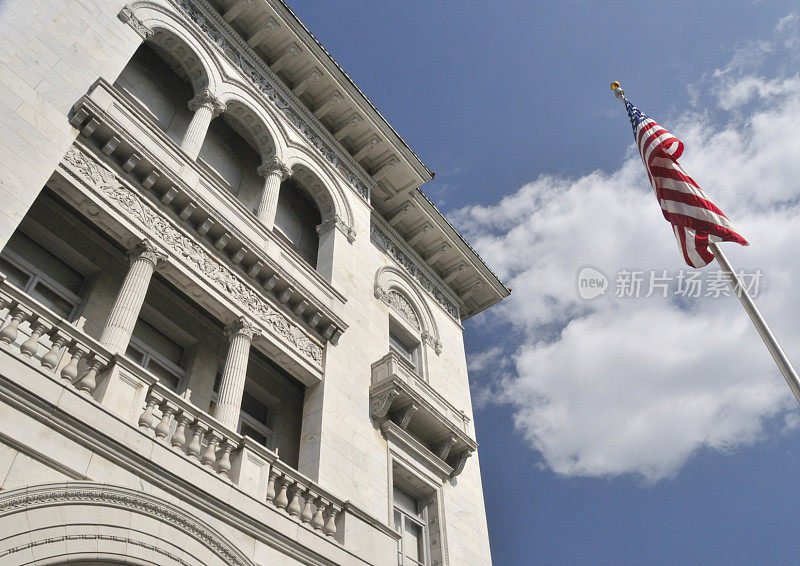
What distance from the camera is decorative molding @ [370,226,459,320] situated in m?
24.8

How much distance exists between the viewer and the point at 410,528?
1791cm

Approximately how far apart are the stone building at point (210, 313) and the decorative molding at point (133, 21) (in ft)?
0.51

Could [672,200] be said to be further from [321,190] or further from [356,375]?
[321,190]

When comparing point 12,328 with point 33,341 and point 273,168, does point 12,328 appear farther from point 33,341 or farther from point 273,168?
point 273,168

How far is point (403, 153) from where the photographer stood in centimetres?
2530

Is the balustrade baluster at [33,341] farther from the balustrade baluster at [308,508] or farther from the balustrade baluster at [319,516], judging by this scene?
the balustrade baluster at [319,516]

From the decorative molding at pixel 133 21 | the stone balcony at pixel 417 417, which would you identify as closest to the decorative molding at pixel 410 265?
the stone balcony at pixel 417 417

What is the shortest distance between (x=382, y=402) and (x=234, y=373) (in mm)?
4617

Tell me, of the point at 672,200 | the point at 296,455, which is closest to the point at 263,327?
the point at 296,455

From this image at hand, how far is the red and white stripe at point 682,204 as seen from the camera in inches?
574

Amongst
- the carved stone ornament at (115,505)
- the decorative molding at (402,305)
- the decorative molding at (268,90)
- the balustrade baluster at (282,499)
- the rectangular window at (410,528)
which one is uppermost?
the decorative molding at (268,90)

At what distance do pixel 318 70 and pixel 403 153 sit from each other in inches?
170

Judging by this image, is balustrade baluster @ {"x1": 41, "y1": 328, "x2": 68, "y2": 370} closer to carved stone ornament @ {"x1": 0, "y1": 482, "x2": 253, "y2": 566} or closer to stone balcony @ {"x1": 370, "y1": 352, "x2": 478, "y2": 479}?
carved stone ornament @ {"x1": 0, "y1": 482, "x2": 253, "y2": 566}

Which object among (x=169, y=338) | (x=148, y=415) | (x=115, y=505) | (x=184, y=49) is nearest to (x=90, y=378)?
(x=148, y=415)
